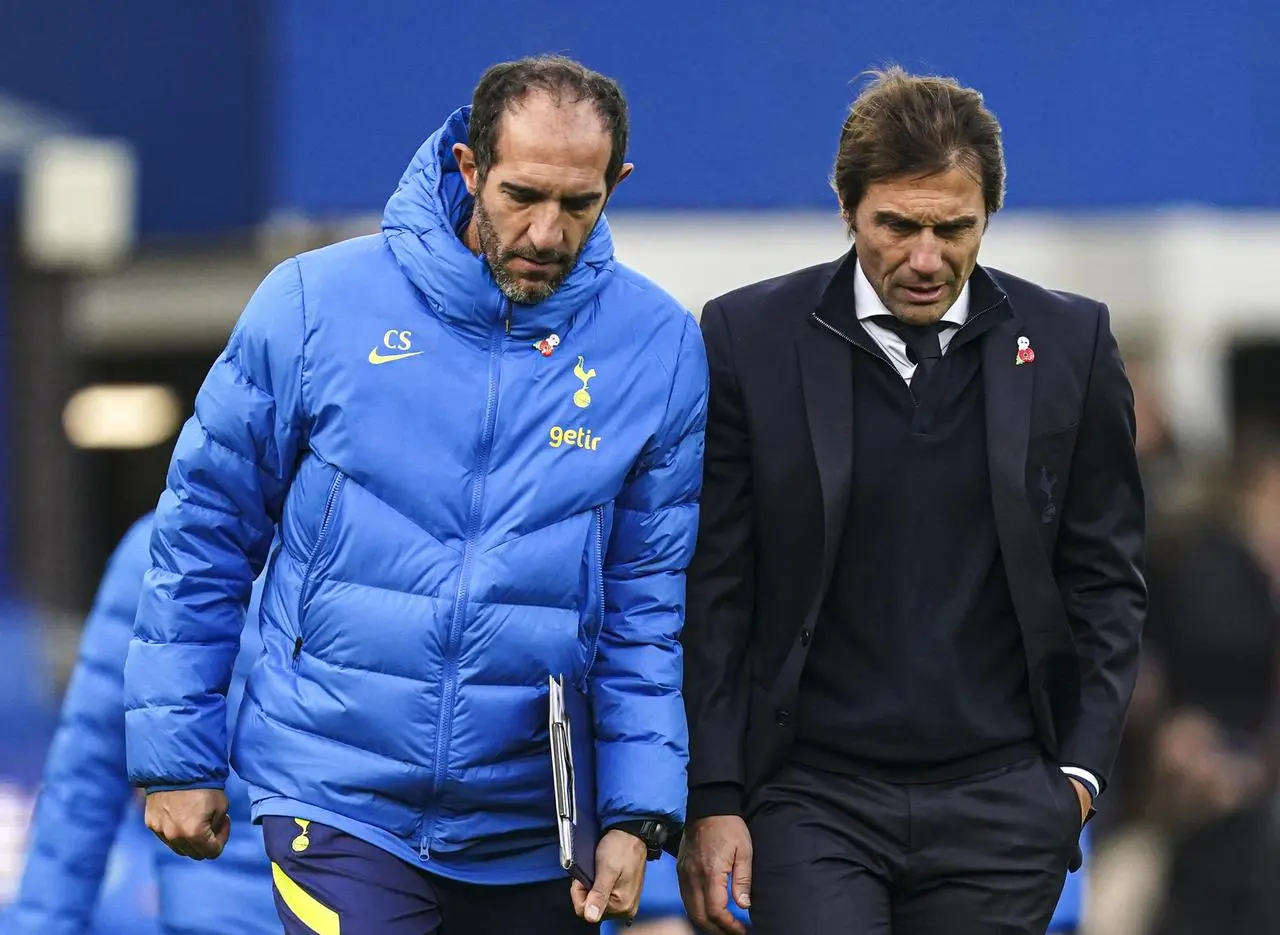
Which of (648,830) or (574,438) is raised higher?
(574,438)

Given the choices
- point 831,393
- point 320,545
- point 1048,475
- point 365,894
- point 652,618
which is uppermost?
point 831,393

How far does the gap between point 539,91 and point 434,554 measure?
76 centimetres

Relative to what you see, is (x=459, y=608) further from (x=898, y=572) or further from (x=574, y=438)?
(x=898, y=572)

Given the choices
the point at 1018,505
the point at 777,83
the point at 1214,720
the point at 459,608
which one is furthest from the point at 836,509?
the point at 777,83

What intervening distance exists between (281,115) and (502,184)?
723cm

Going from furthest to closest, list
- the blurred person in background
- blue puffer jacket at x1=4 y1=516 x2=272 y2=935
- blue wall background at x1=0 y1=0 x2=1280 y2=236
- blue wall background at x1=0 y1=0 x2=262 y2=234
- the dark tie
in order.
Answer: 1. blue wall background at x1=0 y1=0 x2=262 y2=234
2. blue wall background at x1=0 y1=0 x2=1280 y2=236
3. the blurred person in background
4. blue puffer jacket at x1=4 y1=516 x2=272 y2=935
5. the dark tie

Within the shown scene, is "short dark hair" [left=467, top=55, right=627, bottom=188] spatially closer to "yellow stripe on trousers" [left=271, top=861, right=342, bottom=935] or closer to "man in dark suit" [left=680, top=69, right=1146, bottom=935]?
"man in dark suit" [left=680, top=69, right=1146, bottom=935]

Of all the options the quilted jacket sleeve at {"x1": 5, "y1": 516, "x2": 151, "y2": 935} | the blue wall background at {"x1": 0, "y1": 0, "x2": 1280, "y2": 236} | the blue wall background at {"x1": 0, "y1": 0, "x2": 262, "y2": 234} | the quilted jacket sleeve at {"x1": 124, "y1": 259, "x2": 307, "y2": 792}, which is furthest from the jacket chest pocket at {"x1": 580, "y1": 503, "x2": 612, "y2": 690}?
the blue wall background at {"x1": 0, "y1": 0, "x2": 262, "y2": 234}

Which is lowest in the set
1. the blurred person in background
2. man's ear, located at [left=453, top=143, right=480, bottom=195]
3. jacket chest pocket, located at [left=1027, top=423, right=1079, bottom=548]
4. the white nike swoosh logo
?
the blurred person in background

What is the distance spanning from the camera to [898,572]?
154 inches

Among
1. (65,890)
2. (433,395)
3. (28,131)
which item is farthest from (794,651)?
(28,131)

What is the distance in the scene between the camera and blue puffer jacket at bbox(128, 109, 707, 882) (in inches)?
143

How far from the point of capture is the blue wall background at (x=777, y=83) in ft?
34.1

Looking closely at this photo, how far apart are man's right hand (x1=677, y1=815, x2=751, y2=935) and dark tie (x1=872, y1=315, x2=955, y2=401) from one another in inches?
32.3
